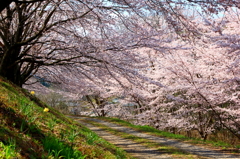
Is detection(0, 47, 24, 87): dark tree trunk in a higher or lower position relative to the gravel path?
higher

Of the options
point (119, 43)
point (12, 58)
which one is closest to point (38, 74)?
point (12, 58)

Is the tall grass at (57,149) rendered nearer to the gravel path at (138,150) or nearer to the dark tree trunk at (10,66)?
the gravel path at (138,150)

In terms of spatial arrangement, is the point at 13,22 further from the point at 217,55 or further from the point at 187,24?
the point at 217,55

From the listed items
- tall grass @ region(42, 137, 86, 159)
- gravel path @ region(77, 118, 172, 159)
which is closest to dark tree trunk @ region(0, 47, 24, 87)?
gravel path @ region(77, 118, 172, 159)

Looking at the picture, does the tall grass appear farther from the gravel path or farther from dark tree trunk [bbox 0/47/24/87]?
dark tree trunk [bbox 0/47/24/87]

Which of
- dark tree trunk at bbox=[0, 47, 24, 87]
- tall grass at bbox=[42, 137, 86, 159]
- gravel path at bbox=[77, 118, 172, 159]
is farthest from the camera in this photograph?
dark tree trunk at bbox=[0, 47, 24, 87]

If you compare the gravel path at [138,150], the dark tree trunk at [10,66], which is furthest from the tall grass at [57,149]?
the dark tree trunk at [10,66]

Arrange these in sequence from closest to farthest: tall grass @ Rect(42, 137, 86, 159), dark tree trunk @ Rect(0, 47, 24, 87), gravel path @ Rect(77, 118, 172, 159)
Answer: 1. tall grass @ Rect(42, 137, 86, 159)
2. gravel path @ Rect(77, 118, 172, 159)
3. dark tree trunk @ Rect(0, 47, 24, 87)

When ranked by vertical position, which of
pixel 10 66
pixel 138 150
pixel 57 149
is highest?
pixel 10 66

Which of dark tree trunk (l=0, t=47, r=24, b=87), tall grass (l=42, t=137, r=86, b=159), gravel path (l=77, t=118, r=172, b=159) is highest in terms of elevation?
dark tree trunk (l=0, t=47, r=24, b=87)

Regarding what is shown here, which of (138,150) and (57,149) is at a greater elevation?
(57,149)

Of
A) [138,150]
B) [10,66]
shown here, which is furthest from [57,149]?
[10,66]

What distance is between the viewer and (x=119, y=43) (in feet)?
20.6

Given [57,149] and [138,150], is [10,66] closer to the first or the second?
[138,150]
